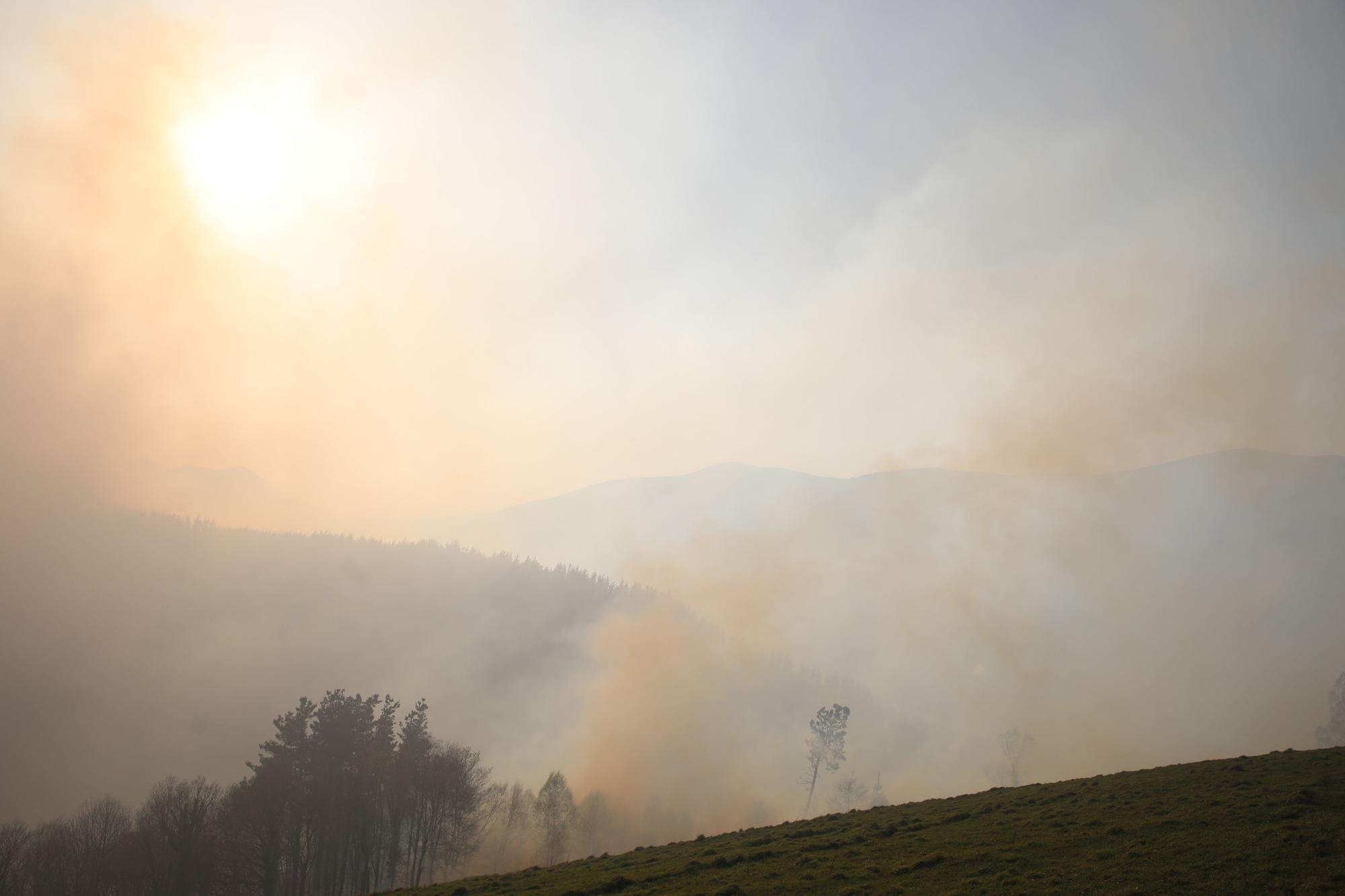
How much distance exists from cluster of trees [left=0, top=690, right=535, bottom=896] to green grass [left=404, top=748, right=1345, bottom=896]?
132ft

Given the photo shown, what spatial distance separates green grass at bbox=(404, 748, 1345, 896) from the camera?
2486cm

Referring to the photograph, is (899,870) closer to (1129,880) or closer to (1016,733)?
(1129,880)

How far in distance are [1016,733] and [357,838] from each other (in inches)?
7159

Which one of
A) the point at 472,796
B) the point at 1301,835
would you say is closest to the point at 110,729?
the point at 472,796

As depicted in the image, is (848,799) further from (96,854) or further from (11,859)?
(11,859)

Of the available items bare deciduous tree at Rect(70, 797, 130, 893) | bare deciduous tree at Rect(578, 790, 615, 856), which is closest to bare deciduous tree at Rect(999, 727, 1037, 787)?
bare deciduous tree at Rect(578, 790, 615, 856)

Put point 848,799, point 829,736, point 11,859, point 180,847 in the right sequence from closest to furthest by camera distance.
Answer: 1. point 180,847
2. point 11,859
3. point 829,736
4. point 848,799

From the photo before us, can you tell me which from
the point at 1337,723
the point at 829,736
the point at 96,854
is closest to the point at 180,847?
the point at 96,854

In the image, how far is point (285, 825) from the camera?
231 feet

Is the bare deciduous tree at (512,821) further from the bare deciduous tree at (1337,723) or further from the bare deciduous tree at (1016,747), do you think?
the bare deciduous tree at (1337,723)

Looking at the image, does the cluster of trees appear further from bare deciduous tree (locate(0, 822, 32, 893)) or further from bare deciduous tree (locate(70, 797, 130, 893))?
bare deciduous tree (locate(0, 822, 32, 893))

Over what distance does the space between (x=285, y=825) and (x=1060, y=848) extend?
79.0 meters

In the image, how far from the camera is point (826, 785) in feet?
613

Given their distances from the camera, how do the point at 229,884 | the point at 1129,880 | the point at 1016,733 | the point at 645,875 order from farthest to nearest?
1. the point at 1016,733
2. the point at 229,884
3. the point at 645,875
4. the point at 1129,880
